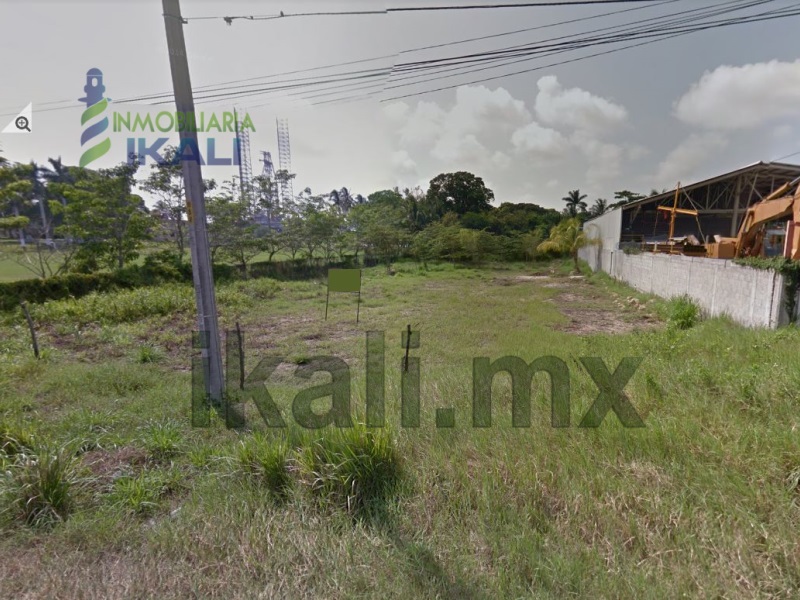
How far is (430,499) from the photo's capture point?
2.18 m

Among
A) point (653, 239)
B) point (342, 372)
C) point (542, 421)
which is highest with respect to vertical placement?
point (653, 239)

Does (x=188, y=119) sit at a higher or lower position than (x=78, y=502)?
higher

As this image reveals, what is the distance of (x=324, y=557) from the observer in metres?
1.81

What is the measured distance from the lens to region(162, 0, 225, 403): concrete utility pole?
11.9 feet

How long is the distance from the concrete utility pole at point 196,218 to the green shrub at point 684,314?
8.55 m

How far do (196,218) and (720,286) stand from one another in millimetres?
9812

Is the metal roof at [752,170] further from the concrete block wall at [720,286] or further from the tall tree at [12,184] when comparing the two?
the tall tree at [12,184]

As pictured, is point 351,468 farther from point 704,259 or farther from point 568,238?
point 568,238

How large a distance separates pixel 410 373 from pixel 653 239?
2354cm

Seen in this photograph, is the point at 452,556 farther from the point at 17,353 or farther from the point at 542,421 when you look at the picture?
the point at 17,353

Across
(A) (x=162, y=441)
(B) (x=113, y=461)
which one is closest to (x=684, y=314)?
(A) (x=162, y=441)

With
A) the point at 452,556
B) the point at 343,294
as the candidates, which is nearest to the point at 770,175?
the point at 343,294

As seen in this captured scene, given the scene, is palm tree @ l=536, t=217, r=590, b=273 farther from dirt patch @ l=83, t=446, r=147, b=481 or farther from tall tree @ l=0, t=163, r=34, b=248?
tall tree @ l=0, t=163, r=34, b=248

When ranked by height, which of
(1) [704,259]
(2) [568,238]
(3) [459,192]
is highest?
(3) [459,192]
